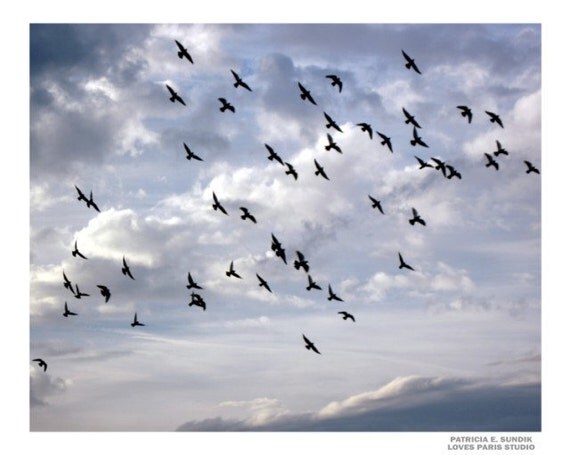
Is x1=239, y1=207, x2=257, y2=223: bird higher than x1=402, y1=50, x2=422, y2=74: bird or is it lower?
lower

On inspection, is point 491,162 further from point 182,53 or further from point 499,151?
point 182,53

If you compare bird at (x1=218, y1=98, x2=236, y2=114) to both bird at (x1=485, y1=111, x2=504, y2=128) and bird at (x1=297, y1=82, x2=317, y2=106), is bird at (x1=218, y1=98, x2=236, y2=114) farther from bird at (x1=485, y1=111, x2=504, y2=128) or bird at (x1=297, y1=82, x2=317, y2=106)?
bird at (x1=485, y1=111, x2=504, y2=128)

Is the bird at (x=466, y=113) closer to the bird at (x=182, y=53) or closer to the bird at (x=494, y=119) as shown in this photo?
the bird at (x=494, y=119)

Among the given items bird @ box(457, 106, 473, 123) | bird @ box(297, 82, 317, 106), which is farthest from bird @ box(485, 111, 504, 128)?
bird @ box(297, 82, 317, 106)

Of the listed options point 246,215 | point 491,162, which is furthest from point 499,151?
point 246,215

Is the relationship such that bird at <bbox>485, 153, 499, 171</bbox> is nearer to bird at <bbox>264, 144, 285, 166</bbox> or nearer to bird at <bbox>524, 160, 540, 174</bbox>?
bird at <bbox>524, 160, 540, 174</bbox>

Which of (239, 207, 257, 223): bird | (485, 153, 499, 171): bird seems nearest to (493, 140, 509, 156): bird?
(485, 153, 499, 171): bird

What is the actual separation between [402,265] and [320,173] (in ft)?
64.5

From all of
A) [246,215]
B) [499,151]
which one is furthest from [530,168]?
[246,215]

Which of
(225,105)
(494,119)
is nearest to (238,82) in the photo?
(225,105)

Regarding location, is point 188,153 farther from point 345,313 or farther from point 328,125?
point 345,313

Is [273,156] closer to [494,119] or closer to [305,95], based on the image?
[305,95]

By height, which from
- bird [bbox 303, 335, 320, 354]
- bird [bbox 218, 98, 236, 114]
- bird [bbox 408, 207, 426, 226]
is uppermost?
bird [bbox 218, 98, 236, 114]

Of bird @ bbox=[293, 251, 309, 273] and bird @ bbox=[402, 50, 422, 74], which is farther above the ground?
bird @ bbox=[402, 50, 422, 74]
